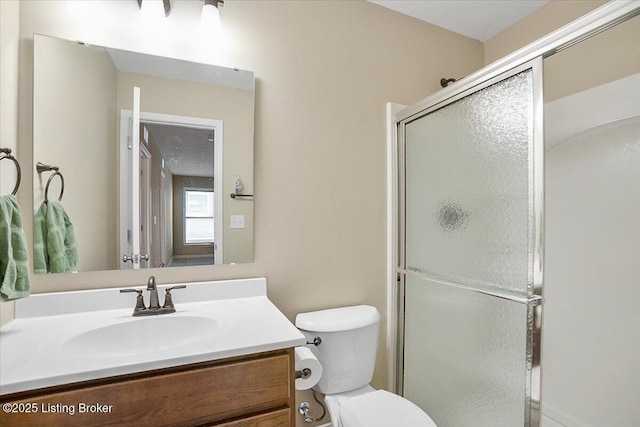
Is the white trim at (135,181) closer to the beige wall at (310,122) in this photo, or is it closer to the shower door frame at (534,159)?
the beige wall at (310,122)

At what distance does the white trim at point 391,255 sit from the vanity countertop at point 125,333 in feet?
2.55

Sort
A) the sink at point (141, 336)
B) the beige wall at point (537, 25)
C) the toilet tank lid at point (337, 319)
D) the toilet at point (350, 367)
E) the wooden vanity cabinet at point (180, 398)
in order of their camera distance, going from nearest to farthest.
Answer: the wooden vanity cabinet at point (180, 398), the sink at point (141, 336), the toilet at point (350, 367), the toilet tank lid at point (337, 319), the beige wall at point (537, 25)

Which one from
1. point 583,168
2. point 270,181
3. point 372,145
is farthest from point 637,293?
point 270,181

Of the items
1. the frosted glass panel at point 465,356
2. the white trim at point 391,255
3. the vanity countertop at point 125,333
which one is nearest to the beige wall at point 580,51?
the white trim at point 391,255

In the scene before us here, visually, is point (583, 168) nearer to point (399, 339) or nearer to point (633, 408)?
point (633, 408)

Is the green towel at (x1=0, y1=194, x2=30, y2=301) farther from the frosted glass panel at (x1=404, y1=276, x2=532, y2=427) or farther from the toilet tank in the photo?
the frosted glass panel at (x1=404, y1=276, x2=532, y2=427)

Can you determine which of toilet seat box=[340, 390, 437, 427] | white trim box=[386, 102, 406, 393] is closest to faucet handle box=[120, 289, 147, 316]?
toilet seat box=[340, 390, 437, 427]

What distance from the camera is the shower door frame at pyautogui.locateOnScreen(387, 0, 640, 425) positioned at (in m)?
0.95

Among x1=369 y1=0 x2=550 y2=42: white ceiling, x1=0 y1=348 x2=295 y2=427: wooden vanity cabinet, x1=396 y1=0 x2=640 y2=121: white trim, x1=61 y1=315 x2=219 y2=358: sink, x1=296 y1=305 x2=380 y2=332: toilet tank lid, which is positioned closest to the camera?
x1=0 y1=348 x2=295 y2=427: wooden vanity cabinet

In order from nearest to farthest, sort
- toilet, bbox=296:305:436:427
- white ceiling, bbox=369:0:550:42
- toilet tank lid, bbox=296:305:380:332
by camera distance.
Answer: toilet, bbox=296:305:436:427 < toilet tank lid, bbox=296:305:380:332 < white ceiling, bbox=369:0:550:42

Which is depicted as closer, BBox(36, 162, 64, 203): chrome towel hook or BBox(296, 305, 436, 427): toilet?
BBox(36, 162, 64, 203): chrome towel hook

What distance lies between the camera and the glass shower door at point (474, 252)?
44.5 inches

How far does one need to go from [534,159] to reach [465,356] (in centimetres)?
91

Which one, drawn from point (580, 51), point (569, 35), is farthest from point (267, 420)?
point (580, 51)
